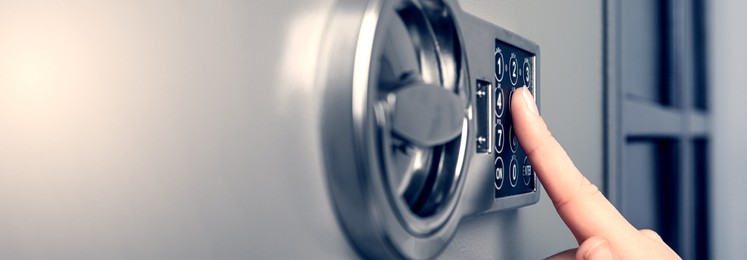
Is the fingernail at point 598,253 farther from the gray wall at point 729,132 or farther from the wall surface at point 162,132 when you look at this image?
the gray wall at point 729,132

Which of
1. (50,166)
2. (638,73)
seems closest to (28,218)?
(50,166)

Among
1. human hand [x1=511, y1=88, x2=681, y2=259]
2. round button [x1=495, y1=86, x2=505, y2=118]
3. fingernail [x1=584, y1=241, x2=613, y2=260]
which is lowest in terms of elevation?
fingernail [x1=584, y1=241, x2=613, y2=260]

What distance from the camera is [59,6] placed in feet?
0.57

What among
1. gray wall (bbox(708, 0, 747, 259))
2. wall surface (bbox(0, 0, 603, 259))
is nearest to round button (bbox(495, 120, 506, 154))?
wall surface (bbox(0, 0, 603, 259))

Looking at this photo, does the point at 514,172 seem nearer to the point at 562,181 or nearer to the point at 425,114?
the point at 562,181

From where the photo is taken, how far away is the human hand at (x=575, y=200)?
419 mm

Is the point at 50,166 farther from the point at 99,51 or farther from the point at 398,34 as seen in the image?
the point at 398,34

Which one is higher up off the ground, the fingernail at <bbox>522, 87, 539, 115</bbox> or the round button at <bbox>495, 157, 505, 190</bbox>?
the fingernail at <bbox>522, 87, 539, 115</bbox>

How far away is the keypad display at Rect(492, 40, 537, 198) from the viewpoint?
40 centimetres

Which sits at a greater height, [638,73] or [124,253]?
[638,73]

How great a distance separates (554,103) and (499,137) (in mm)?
119

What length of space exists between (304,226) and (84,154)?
9cm

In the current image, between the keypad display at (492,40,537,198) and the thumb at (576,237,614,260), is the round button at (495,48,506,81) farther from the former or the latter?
the thumb at (576,237,614,260)

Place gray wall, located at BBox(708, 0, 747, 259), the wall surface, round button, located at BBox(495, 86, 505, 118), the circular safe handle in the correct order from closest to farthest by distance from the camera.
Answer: the wall surface < the circular safe handle < round button, located at BBox(495, 86, 505, 118) < gray wall, located at BBox(708, 0, 747, 259)
